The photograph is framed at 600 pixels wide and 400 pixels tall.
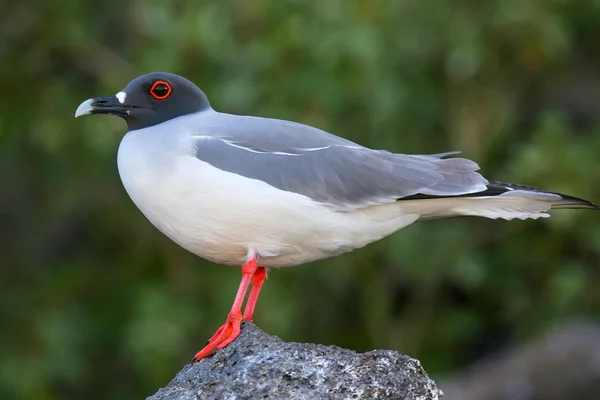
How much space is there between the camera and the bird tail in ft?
12.5

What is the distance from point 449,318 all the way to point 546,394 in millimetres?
1702

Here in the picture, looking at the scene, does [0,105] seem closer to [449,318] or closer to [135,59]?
[135,59]

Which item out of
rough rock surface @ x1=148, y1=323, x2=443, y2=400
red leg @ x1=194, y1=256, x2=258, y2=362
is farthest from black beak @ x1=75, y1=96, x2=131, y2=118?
rough rock surface @ x1=148, y1=323, x2=443, y2=400

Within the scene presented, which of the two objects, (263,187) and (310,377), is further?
(263,187)

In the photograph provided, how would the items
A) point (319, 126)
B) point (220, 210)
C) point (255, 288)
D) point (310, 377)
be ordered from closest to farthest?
1. point (310, 377)
2. point (220, 210)
3. point (255, 288)
4. point (319, 126)

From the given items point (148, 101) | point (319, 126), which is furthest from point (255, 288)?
point (319, 126)

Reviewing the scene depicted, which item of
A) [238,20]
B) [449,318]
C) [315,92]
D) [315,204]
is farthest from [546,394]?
[315,204]

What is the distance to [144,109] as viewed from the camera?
3.89 m

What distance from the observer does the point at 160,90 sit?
390 centimetres

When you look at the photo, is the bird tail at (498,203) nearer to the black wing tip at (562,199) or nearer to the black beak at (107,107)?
the black wing tip at (562,199)

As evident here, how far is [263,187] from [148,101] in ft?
1.98

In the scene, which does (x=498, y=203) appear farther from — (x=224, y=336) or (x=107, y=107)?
(x=107, y=107)

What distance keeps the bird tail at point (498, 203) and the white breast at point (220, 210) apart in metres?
0.29

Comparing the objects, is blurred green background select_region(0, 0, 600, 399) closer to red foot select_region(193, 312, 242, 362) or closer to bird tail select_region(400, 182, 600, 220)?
bird tail select_region(400, 182, 600, 220)
